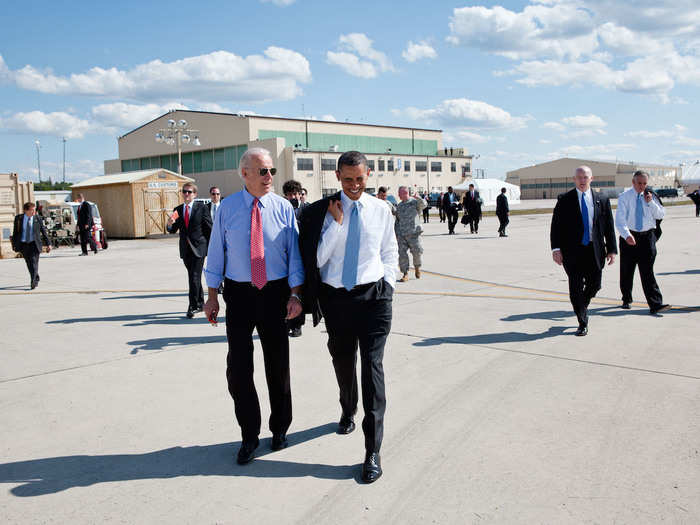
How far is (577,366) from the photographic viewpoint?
5.61 meters

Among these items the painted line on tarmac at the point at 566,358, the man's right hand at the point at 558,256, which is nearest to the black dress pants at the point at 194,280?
the painted line on tarmac at the point at 566,358

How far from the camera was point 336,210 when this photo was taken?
3699mm

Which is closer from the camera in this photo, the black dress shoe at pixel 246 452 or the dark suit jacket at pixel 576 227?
the black dress shoe at pixel 246 452

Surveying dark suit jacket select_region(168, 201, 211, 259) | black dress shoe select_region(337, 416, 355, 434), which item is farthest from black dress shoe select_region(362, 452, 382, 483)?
dark suit jacket select_region(168, 201, 211, 259)

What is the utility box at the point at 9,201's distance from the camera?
20141 mm

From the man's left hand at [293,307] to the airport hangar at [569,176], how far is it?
319 feet

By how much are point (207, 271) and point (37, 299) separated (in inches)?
324

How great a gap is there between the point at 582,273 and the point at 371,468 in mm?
4563

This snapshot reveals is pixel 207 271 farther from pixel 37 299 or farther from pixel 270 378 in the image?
pixel 37 299

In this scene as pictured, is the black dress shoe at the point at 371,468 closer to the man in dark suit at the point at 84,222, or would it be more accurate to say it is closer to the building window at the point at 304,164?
the man in dark suit at the point at 84,222

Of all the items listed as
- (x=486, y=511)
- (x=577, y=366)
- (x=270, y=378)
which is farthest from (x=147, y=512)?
(x=577, y=366)

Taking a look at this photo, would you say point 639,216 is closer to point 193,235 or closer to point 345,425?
point 345,425

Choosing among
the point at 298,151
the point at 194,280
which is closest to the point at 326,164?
the point at 298,151

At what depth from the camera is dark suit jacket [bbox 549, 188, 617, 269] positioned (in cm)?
701
